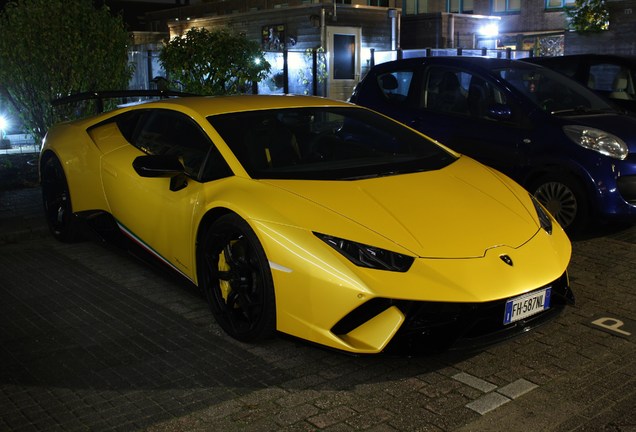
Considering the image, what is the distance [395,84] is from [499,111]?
1.66 m

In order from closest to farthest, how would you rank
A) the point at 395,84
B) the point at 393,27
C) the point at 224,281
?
1. the point at 224,281
2. the point at 395,84
3. the point at 393,27

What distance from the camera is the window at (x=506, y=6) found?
33438 mm

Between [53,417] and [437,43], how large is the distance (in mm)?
24035

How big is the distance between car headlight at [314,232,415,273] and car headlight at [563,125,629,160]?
3.51 meters

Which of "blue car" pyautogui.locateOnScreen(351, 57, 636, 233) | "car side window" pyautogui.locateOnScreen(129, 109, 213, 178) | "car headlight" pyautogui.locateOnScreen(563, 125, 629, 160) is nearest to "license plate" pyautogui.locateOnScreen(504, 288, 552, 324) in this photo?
"car side window" pyautogui.locateOnScreen(129, 109, 213, 178)

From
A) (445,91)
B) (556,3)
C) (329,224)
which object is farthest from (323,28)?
(329,224)

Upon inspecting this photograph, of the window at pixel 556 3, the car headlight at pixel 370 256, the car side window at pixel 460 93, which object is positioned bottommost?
the car headlight at pixel 370 256

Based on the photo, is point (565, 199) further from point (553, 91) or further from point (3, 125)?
point (3, 125)

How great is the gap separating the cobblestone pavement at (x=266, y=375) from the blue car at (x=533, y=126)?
1.42 meters

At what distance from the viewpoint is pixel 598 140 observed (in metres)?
6.32

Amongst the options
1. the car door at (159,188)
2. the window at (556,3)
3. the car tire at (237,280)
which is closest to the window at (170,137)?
the car door at (159,188)

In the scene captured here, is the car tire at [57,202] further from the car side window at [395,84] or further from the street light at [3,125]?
the street light at [3,125]

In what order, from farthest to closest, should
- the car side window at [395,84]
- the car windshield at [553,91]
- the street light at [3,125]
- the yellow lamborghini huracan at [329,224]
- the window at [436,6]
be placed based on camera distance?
the window at [436,6] < the street light at [3,125] < the car side window at [395,84] < the car windshield at [553,91] < the yellow lamborghini huracan at [329,224]

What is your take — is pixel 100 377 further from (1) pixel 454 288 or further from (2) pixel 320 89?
(2) pixel 320 89
